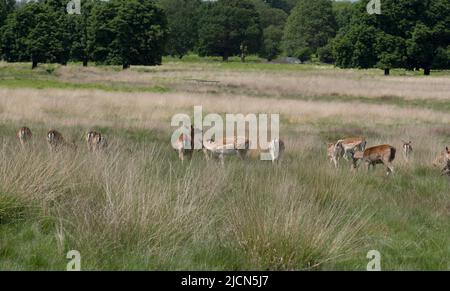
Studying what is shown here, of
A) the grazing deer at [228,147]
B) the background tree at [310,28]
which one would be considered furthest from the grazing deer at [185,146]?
the background tree at [310,28]

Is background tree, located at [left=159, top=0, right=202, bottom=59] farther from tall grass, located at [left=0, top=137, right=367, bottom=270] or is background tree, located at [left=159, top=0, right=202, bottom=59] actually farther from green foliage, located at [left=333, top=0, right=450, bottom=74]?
tall grass, located at [left=0, top=137, right=367, bottom=270]

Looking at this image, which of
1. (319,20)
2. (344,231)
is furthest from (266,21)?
(344,231)

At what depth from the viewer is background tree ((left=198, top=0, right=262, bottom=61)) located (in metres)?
107

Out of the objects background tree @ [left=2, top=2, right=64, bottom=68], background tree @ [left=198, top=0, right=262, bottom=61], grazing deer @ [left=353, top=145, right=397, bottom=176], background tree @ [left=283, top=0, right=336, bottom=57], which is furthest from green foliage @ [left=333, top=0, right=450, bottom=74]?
grazing deer @ [left=353, top=145, right=397, bottom=176]

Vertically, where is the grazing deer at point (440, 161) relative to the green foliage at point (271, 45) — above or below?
below

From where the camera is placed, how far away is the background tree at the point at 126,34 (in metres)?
69.8

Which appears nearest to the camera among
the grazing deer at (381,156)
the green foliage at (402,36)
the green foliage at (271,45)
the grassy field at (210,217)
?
the grassy field at (210,217)

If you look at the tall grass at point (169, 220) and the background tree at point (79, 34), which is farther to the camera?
the background tree at point (79, 34)

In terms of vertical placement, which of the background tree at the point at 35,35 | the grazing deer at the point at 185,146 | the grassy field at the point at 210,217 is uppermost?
the background tree at the point at 35,35

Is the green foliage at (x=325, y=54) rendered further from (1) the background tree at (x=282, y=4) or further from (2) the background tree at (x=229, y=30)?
(1) the background tree at (x=282, y=4)

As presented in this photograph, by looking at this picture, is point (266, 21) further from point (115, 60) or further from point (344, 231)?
point (344, 231)

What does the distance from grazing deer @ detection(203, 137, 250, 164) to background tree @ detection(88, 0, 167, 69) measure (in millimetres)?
57526

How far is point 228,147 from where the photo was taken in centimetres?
1329
